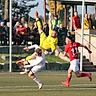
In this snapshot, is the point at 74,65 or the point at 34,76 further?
the point at 74,65

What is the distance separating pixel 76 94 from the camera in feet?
51.6

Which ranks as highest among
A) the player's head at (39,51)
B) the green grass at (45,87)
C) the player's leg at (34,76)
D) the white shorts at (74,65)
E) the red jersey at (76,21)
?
the red jersey at (76,21)

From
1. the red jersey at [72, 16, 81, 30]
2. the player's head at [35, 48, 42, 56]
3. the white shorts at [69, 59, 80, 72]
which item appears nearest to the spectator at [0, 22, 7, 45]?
the red jersey at [72, 16, 81, 30]

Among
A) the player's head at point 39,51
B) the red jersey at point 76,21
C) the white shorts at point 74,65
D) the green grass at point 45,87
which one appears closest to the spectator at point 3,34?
the red jersey at point 76,21

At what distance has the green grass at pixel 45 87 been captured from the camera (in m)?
15.9

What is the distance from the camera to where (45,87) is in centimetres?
1784

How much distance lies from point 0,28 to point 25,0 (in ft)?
143

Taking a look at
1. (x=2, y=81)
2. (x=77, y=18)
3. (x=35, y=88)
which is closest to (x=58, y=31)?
(x=77, y=18)

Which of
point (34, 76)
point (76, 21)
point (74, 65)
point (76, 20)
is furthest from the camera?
point (76, 21)

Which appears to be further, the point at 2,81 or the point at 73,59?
the point at 2,81

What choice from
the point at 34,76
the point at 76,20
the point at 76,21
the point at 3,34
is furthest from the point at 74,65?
the point at 3,34

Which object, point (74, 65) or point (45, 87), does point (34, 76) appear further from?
point (74, 65)

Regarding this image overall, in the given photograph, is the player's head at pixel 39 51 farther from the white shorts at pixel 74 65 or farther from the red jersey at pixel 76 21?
the red jersey at pixel 76 21

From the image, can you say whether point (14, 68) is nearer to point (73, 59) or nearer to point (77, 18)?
point (77, 18)
